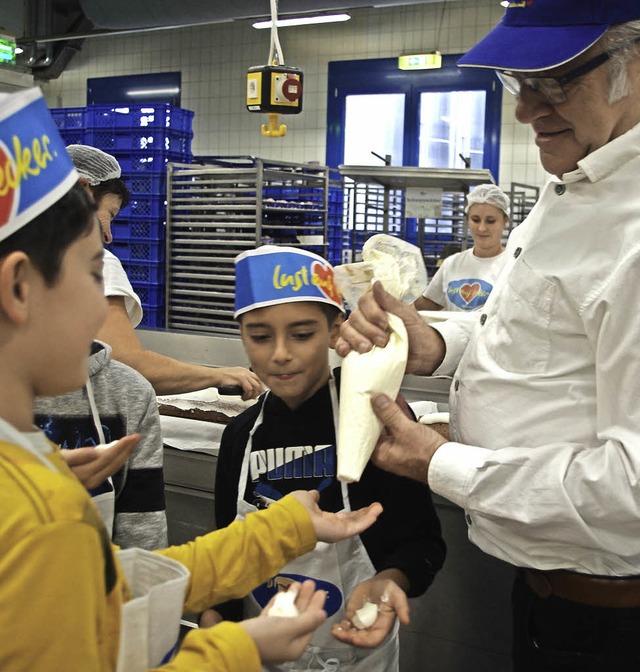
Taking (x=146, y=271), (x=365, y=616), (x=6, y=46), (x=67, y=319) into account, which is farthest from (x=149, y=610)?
(x=6, y=46)

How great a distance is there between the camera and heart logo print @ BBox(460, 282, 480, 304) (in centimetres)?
468

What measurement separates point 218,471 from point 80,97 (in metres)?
10.6

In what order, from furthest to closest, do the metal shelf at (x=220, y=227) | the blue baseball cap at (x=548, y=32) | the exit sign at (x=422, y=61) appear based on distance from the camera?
1. the exit sign at (x=422, y=61)
2. the metal shelf at (x=220, y=227)
3. the blue baseball cap at (x=548, y=32)

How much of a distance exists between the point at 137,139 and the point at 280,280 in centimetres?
498

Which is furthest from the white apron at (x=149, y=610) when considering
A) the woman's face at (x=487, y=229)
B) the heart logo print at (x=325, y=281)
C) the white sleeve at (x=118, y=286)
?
the woman's face at (x=487, y=229)

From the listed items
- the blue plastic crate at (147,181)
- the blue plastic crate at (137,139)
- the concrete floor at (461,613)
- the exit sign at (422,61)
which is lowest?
the concrete floor at (461,613)

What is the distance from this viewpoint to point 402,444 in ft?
4.24

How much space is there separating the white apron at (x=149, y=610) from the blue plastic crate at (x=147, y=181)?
213 inches

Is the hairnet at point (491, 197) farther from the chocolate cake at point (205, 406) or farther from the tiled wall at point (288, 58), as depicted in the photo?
the tiled wall at point (288, 58)

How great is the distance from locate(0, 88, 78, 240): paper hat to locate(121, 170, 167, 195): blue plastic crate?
17.8 feet

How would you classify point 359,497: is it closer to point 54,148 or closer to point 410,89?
point 54,148

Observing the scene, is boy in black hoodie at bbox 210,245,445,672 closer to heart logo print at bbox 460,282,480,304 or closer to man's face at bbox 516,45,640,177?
man's face at bbox 516,45,640,177

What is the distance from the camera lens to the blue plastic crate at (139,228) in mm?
6180

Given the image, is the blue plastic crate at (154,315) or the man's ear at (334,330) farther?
the blue plastic crate at (154,315)
